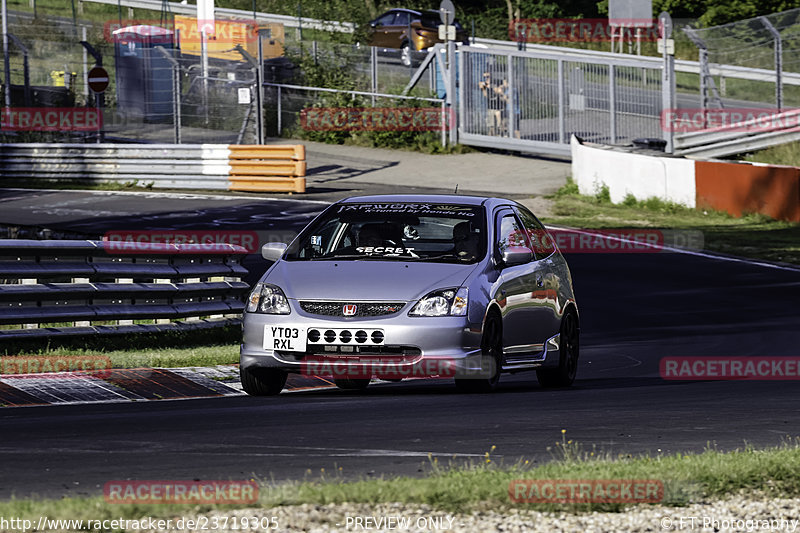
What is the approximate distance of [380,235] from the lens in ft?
34.9

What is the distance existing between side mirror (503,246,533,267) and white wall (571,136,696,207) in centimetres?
1776

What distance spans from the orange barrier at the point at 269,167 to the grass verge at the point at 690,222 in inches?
226

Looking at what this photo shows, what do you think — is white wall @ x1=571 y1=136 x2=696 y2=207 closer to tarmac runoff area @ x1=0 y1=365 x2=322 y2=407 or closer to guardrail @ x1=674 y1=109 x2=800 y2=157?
guardrail @ x1=674 y1=109 x2=800 y2=157

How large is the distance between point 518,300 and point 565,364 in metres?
1.14

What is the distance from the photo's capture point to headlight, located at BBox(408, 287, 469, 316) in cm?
971

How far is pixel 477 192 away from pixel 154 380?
2079cm

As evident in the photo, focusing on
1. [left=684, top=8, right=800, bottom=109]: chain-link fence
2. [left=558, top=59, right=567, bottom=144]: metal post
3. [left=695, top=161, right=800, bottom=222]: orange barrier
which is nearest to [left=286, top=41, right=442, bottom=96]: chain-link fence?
[left=558, top=59, right=567, bottom=144]: metal post

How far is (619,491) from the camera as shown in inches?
237

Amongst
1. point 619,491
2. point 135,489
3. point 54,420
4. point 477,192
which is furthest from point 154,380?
point 477,192

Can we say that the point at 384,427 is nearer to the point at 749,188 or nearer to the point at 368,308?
the point at 368,308

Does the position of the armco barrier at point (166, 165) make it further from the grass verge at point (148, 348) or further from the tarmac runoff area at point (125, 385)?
the tarmac runoff area at point (125, 385)

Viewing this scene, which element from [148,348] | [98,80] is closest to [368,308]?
Result: [148,348]

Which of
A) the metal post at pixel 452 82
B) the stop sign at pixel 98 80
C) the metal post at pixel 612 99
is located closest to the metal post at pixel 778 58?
the metal post at pixel 612 99

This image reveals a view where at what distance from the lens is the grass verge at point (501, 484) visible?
5574 mm
